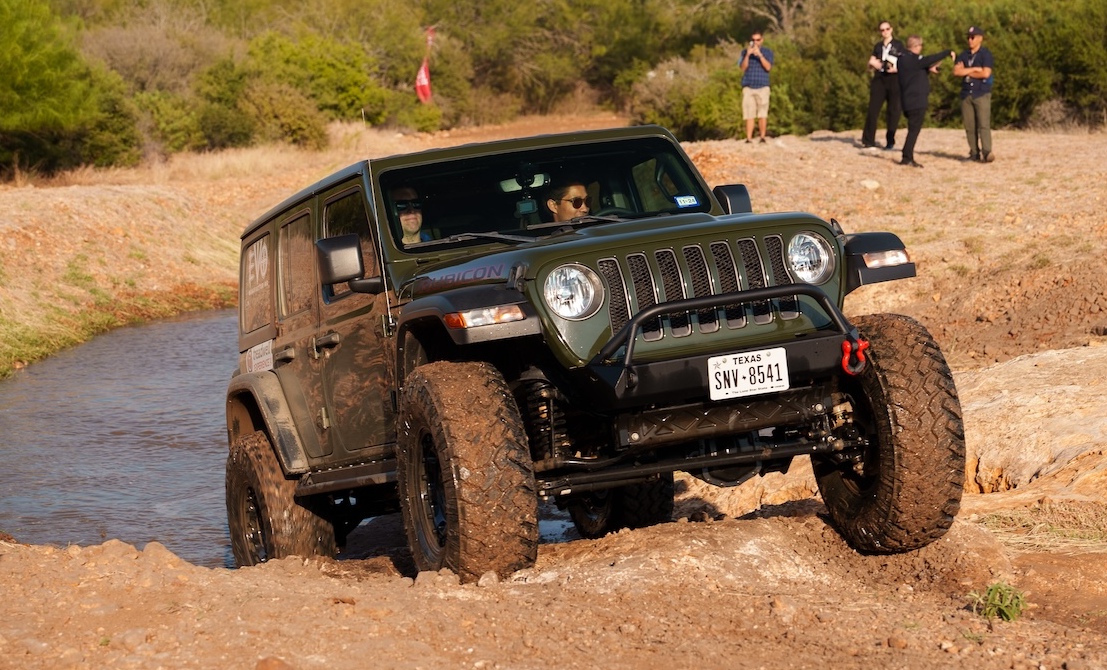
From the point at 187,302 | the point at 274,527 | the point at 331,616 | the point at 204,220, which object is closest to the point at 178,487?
the point at 274,527

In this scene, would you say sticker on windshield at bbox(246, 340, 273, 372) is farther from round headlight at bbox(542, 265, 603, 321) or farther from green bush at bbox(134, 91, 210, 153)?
green bush at bbox(134, 91, 210, 153)

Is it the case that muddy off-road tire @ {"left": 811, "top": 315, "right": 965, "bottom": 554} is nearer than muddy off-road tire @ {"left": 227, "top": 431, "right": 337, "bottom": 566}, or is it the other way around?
muddy off-road tire @ {"left": 811, "top": 315, "right": 965, "bottom": 554}

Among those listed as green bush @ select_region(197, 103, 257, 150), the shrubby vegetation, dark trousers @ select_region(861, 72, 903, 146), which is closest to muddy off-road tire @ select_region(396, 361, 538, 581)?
dark trousers @ select_region(861, 72, 903, 146)

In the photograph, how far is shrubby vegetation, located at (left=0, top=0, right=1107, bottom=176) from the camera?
31.5 meters

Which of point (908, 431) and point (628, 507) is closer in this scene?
point (908, 431)

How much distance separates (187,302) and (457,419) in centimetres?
1914

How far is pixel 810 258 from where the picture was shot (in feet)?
19.4

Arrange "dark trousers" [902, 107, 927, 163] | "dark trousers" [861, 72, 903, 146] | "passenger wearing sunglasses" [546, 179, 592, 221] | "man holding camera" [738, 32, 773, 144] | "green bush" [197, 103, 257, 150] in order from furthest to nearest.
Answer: "green bush" [197, 103, 257, 150], "man holding camera" [738, 32, 773, 144], "dark trousers" [861, 72, 903, 146], "dark trousers" [902, 107, 927, 163], "passenger wearing sunglasses" [546, 179, 592, 221]

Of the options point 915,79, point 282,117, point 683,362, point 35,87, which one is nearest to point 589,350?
point 683,362

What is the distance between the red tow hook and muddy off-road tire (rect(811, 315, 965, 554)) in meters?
0.30

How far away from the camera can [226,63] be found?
4488cm

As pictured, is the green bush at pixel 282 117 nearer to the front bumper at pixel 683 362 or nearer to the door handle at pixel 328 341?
the door handle at pixel 328 341

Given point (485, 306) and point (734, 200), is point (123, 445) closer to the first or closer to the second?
point (734, 200)

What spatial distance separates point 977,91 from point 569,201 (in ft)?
53.4
